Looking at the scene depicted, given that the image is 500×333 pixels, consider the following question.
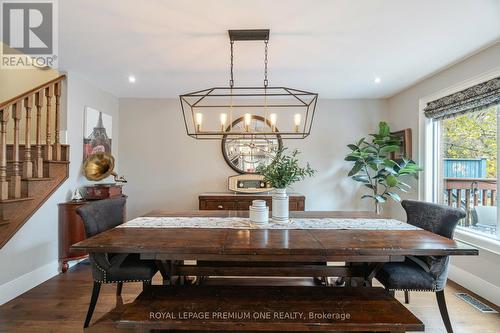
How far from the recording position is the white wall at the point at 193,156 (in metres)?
4.35

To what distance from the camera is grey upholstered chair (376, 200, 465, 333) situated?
6.32 ft

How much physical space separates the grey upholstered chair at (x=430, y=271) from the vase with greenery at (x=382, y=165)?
1.38 metres

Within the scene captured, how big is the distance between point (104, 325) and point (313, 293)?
1.68 m

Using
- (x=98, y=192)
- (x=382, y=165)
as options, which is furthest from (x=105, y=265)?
(x=382, y=165)

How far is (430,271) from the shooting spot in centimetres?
196

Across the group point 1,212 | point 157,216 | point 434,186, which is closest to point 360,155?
point 434,186

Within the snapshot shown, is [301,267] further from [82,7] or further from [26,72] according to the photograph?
[26,72]

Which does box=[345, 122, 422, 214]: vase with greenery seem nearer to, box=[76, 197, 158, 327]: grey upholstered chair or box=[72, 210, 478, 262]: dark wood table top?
box=[72, 210, 478, 262]: dark wood table top

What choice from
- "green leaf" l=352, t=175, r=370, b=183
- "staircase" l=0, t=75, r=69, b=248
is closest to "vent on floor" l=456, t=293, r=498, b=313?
"green leaf" l=352, t=175, r=370, b=183

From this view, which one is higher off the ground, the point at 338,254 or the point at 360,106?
the point at 360,106

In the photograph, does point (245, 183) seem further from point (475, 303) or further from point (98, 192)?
point (475, 303)

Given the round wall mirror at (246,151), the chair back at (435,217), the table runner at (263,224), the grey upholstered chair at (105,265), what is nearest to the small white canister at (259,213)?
the table runner at (263,224)

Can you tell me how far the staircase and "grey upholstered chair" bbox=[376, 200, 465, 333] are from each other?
321 cm

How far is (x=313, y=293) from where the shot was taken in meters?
1.83
